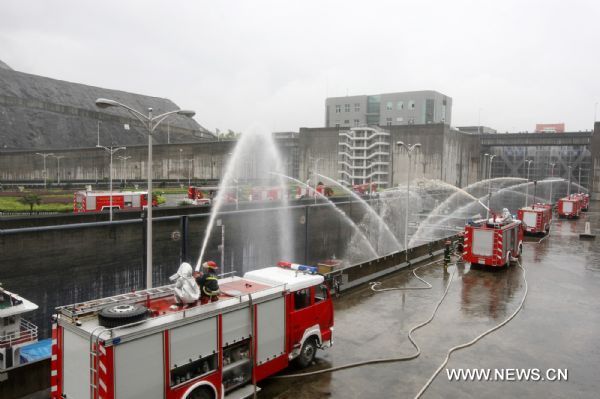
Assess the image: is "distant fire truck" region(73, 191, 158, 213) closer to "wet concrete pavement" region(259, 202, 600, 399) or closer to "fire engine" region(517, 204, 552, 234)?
"wet concrete pavement" region(259, 202, 600, 399)

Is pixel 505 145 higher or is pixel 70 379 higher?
pixel 505 145

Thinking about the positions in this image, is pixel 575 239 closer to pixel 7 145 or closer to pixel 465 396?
pixel 465 396

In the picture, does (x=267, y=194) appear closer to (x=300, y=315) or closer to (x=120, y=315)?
(x=300, y=315)

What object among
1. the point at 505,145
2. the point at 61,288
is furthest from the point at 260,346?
the point at 505,145

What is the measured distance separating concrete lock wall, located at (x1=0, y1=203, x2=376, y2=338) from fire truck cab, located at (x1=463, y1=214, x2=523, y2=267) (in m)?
9.76

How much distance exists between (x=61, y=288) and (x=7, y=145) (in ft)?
389

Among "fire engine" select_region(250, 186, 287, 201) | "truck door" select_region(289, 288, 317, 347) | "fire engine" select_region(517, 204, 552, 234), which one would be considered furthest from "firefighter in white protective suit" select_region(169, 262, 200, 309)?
"fire engine" select_region(250, 186, 287, 201)

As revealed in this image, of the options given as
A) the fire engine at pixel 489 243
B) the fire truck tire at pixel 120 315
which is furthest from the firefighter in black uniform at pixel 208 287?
the fire engine at pixel 489 243

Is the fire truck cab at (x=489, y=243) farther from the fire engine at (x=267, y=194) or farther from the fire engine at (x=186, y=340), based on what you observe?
the fire engine at (x=267, y=194)

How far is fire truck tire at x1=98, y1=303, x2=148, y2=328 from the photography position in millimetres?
8312

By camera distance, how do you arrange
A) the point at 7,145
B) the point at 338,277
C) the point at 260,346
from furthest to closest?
the point at 7,145, the point at 338,277, the point at 260,346

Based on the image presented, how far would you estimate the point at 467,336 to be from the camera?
1557cm

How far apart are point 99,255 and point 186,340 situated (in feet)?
51.1

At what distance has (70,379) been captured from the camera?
8.77 meters
